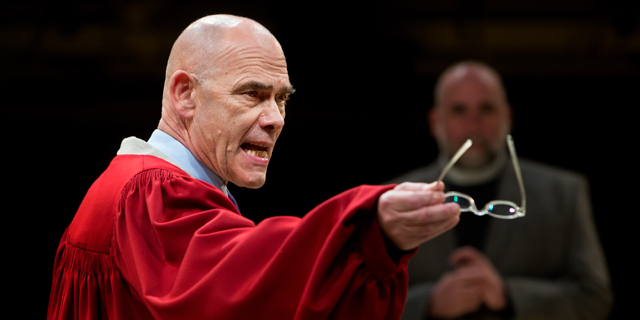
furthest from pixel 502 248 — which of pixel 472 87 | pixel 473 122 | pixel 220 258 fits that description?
pixel 220 258

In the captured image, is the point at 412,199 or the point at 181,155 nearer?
the point at 412,199

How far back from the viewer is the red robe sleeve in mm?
1033

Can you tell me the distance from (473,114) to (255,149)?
1417 millimetres

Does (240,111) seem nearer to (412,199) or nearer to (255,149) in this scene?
(255,149)

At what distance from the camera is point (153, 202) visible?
126 cm

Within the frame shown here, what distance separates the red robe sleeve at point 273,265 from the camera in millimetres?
1033

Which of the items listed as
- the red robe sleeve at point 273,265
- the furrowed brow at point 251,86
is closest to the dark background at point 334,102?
the furrowed brow at point 251,86

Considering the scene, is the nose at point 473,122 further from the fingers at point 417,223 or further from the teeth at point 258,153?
the fingers at point 417,223

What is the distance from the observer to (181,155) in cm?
155

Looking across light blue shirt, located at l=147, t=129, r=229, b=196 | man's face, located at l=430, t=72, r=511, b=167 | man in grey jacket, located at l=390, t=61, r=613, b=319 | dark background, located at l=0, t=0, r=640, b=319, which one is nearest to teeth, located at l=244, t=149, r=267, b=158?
light blue shirt, located at l=147, t=129, r=229, b=196

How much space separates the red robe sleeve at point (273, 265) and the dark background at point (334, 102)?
2.38 m

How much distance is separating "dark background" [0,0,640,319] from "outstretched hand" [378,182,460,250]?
8.62 ft

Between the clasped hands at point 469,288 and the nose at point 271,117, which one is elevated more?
the nose at point 271,117

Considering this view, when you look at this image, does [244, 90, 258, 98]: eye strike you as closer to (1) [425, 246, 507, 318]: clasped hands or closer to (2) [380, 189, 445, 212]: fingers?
(2) [380, 189, 445, 212]: fingers
